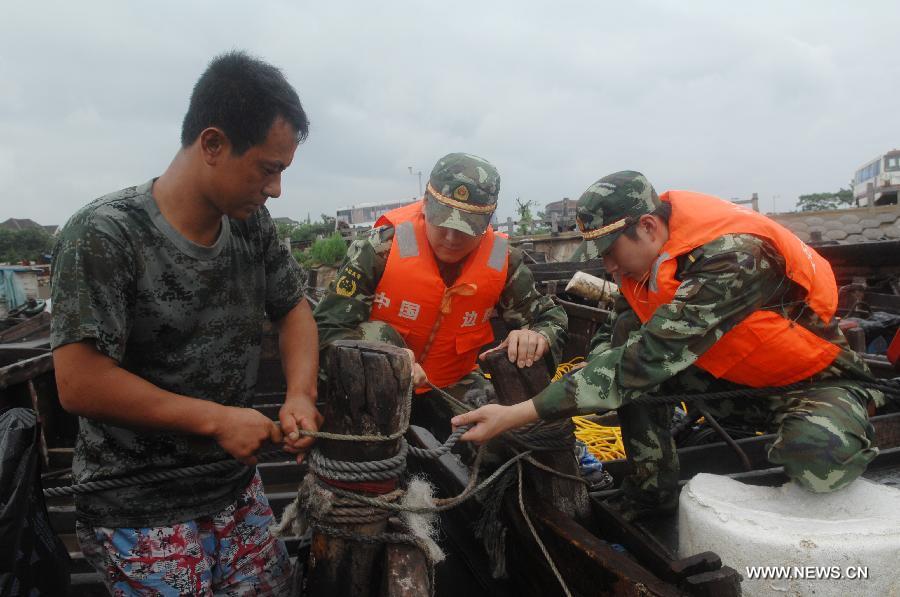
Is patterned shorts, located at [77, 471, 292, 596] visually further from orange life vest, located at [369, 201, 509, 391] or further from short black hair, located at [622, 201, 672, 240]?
short black hair, located at [622, 201, 672, 240]

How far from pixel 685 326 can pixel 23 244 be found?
50.5 meters

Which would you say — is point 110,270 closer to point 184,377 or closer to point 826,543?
point 184,377

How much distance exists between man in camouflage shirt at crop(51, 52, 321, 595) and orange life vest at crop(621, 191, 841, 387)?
4.82 feet

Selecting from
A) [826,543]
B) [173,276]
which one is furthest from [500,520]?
[173,276]

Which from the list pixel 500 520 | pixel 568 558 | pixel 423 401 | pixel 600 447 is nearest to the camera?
pixel 568 558

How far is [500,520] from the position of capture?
237 centimetres

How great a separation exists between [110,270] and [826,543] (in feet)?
6.81

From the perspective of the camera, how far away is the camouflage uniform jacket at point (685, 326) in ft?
6.68

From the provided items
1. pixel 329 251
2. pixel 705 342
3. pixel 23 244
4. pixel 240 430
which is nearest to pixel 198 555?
pixel 240 430

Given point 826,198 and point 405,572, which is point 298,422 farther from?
point 826,198

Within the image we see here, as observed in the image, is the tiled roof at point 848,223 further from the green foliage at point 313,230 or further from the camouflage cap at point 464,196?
the green foliage at point 313,230

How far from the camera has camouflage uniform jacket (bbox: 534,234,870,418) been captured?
6.68ft

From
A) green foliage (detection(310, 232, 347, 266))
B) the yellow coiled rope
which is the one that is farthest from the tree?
the yellow coiled rope

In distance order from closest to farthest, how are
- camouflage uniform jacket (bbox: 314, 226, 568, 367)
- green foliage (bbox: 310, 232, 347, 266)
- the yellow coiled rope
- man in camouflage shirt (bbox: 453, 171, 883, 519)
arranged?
man in camouflage shirt (bbox: 453, 171, 883, 519) → camouflage uniform jacket (bbox: 314, 226, 568, 367) → the yellow coiled rope → green foliage (bbox: 310, 232, 347, 266)
